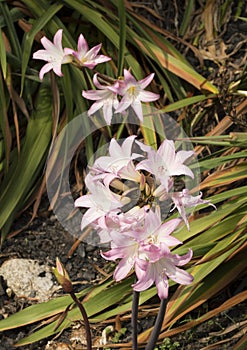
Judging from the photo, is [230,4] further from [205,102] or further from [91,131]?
[91,131]

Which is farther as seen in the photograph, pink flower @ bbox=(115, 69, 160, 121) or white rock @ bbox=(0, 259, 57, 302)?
white rock @ bbox=(0, 259, 57, 302)

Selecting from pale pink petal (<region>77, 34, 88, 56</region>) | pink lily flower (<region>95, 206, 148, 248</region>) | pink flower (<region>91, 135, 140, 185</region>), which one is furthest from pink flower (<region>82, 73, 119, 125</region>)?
pink lily flower (<region>95, 206, 148, 248</region>)

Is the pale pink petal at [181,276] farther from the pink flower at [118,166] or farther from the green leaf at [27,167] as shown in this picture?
the green leaf at [27,167]

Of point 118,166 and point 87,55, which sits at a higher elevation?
point 87,55

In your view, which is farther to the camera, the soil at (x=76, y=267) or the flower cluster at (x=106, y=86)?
the soil at (x=76, y=267)

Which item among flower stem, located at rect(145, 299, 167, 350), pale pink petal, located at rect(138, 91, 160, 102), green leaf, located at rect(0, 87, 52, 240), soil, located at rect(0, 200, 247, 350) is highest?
pale pink petal, located at rect(138, 91, 160, 102)

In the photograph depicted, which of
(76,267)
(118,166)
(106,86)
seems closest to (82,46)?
(106,86)

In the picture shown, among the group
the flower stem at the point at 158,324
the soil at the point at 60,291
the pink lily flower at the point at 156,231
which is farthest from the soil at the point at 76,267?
the pink lily flower at the point at 156,231

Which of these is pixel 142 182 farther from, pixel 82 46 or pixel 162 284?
pixel 82 46

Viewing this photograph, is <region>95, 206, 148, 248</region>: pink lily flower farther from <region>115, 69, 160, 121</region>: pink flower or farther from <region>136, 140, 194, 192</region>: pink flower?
<region>115, 69, 160, 121</region>: pink flower
